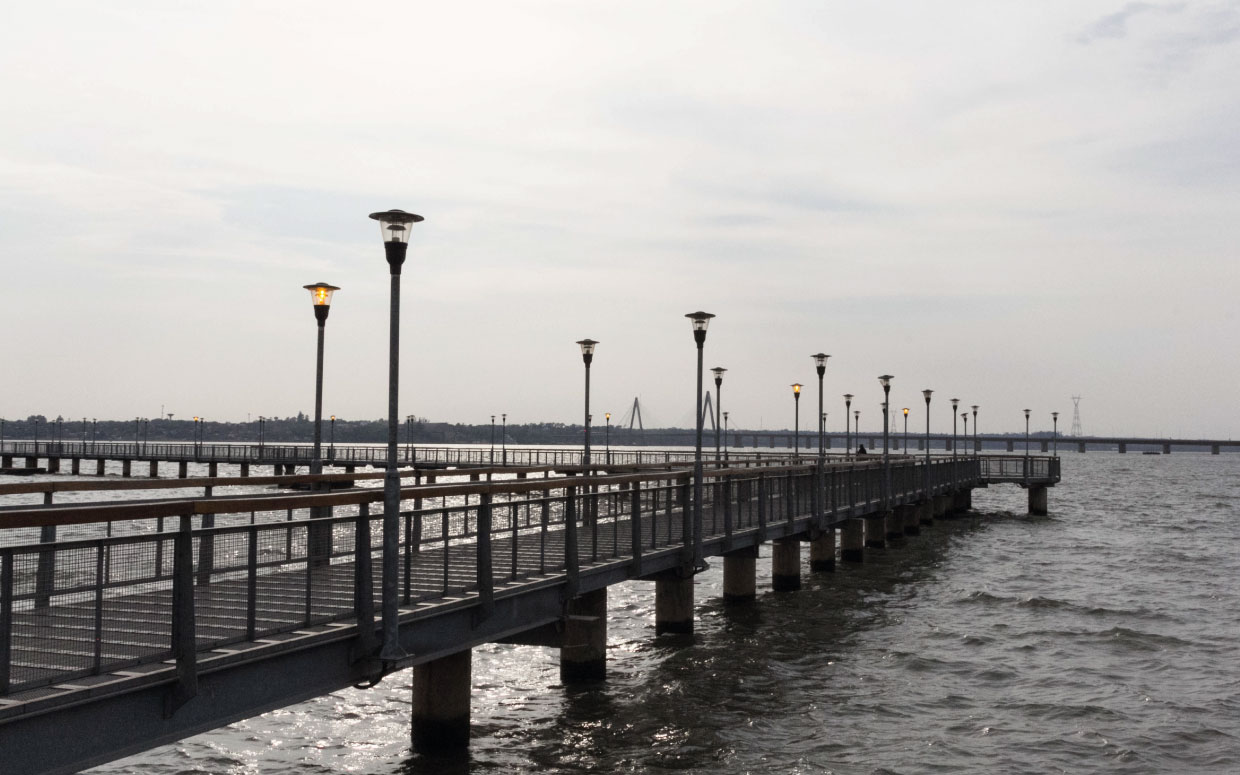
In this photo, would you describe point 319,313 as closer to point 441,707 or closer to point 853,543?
point 441,707

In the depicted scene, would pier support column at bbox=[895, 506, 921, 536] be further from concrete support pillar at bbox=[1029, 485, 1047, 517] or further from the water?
concrete support pillar at bbox=[1029, 485, 1047, 517]

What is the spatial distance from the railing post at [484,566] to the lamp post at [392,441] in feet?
4.42

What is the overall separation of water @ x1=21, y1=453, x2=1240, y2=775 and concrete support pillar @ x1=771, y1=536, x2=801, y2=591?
50 centimetres

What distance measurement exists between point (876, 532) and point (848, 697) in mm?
21246

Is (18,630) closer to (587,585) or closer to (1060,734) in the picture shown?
(587,585)

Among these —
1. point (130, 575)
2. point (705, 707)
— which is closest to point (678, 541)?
point (705, 707)

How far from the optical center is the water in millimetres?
14070

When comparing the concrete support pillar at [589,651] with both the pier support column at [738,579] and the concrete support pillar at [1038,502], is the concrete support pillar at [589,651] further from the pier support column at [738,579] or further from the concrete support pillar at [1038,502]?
the concrete support pillar at [1038,502]

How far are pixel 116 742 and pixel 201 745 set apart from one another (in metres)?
7.29

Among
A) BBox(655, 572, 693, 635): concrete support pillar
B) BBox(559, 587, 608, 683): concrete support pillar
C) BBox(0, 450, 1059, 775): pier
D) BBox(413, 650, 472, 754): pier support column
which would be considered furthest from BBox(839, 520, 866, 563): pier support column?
BBox(413, 650, 472, 754): pier support column

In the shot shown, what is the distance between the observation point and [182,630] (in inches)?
328

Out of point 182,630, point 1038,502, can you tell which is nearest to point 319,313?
point 182,630

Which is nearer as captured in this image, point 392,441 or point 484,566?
point 392,441

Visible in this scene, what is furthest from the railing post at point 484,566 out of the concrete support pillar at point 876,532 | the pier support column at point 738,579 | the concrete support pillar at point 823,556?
the concrete support pillar at point 876,532
